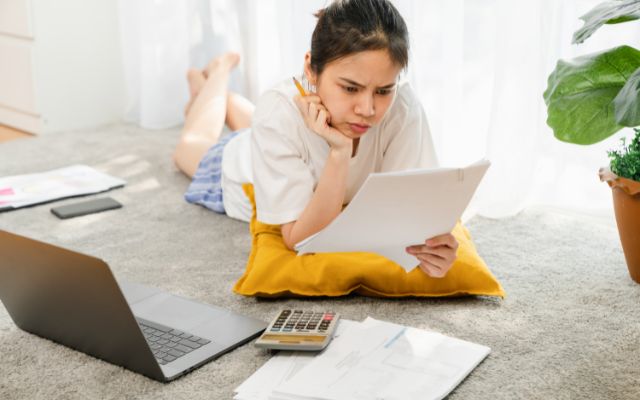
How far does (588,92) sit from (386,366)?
2.41 ft

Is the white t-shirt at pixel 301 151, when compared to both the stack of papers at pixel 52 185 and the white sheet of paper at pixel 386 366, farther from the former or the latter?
the stack of papers at pixel 52 185

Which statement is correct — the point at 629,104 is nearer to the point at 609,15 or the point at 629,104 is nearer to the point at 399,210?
the point at 609,15

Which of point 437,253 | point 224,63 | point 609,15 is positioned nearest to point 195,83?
Result: point 224,63

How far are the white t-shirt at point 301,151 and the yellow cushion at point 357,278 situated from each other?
10cm

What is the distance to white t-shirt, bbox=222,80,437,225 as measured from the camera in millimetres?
1692

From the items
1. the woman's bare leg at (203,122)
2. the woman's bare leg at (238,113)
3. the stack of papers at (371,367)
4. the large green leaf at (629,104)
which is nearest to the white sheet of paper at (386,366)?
the stack of papers at (371,367)

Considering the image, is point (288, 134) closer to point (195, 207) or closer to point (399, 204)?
point (399, 204)

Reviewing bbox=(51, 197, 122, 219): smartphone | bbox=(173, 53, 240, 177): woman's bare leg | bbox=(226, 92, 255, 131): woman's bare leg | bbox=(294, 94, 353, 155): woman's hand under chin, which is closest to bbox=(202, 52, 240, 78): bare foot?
bbox=(173, 53, 240, 177): woman's bare leg

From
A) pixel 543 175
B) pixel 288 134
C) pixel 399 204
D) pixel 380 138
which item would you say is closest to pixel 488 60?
pixel 543 175

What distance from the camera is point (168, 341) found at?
151 centimetres

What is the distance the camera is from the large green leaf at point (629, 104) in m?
1.48

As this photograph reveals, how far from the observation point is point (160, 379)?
4.56ft

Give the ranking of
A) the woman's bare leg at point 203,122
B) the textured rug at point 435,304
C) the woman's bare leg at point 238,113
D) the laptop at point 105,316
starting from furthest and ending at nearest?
the woman's bare leg at point 238,113 → the woman's bare leg at point 203,122 → the textured rug at point 435,304 → the laptop at point 105,316

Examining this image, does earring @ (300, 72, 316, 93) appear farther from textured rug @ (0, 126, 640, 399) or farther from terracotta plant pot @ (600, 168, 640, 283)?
terracotta plant pot @ (600, 168, 640, 283)
